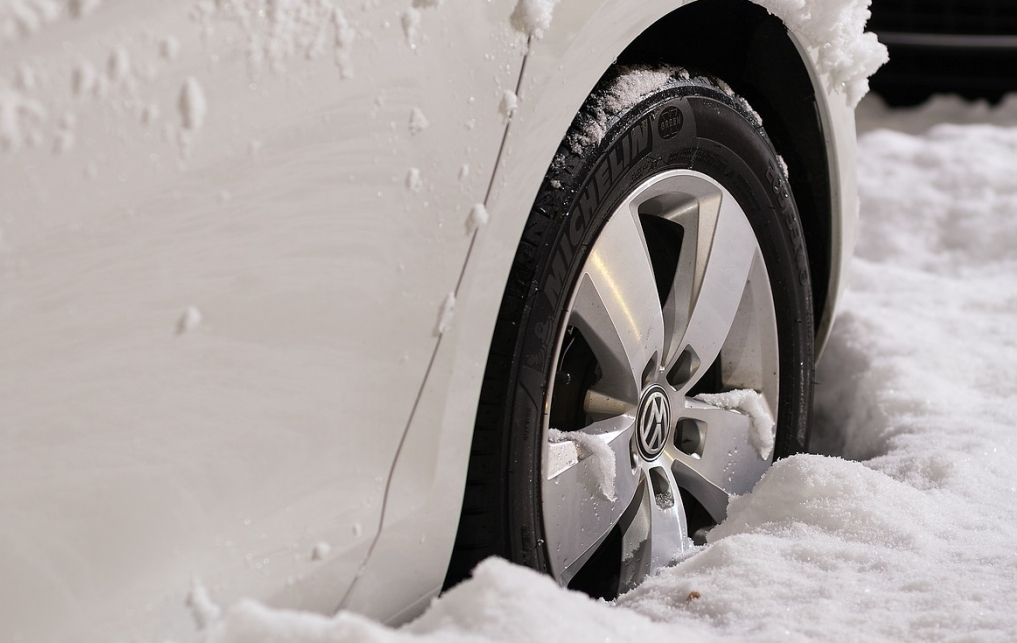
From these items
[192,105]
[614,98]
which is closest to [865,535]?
[614,98]

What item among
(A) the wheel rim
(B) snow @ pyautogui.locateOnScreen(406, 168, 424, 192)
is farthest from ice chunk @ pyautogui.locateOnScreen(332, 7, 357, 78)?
(A) the wheel rim

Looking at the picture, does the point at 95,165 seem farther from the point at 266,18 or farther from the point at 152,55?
the point at 266,18

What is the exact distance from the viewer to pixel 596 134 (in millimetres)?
1206

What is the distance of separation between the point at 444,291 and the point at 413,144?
17cm

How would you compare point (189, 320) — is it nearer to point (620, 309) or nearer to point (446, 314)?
point (446, 314)

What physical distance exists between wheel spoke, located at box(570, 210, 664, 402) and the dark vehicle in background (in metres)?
4.62

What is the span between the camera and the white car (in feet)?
2.44

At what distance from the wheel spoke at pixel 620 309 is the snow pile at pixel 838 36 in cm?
50

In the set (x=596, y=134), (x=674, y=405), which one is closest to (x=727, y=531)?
(x=674, y=405)

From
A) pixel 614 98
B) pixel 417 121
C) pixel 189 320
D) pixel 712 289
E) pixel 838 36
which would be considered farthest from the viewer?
pixel 838 36

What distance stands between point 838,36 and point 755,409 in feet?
2.22

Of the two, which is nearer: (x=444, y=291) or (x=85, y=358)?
(x=85, y=358)

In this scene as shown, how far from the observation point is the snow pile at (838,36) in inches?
61.2

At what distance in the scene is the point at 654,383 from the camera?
144 centimetres
